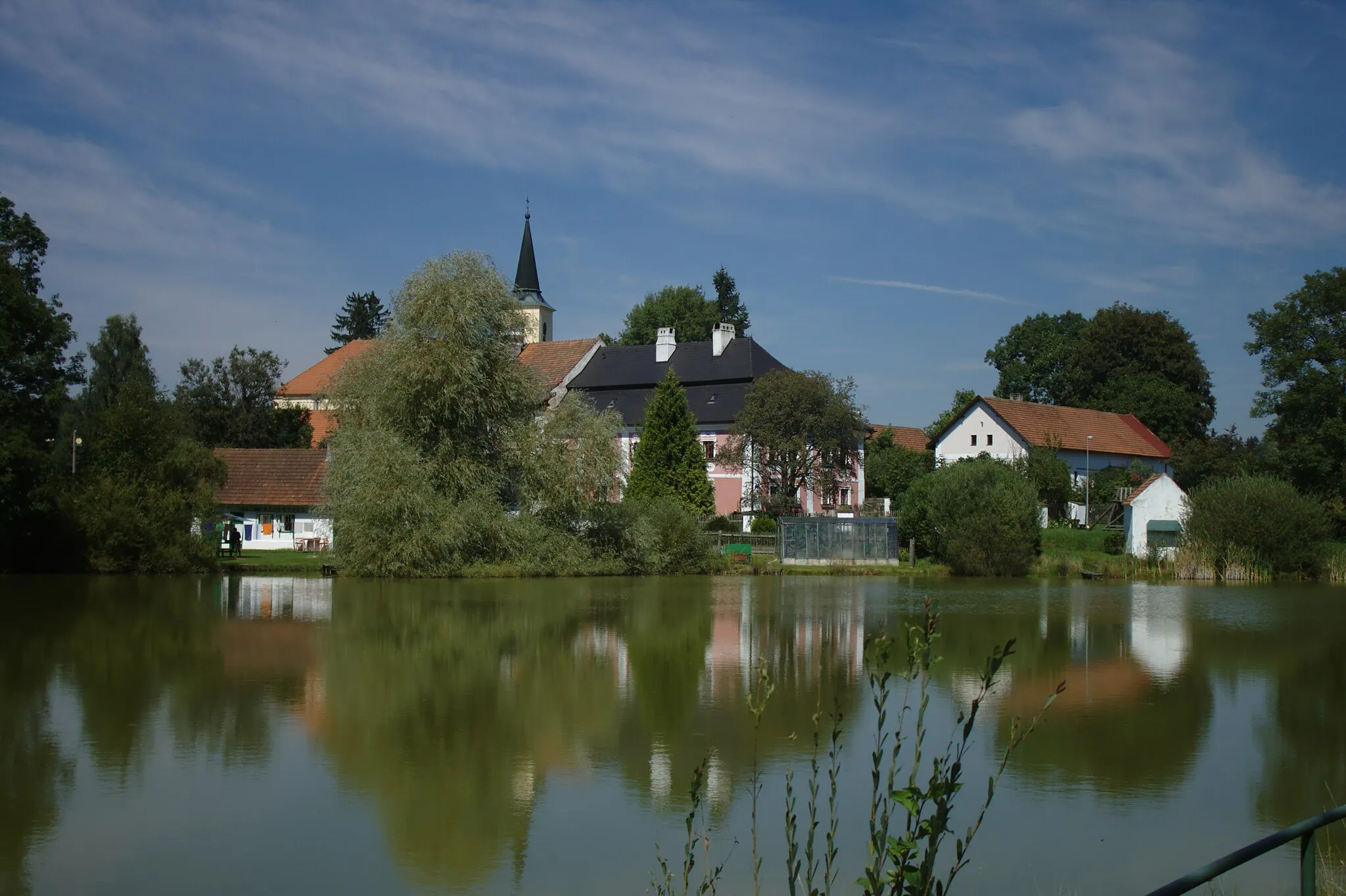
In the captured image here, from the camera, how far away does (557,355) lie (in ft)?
238

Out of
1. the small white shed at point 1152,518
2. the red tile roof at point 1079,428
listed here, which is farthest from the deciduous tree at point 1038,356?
the small white shed at point 1152,518

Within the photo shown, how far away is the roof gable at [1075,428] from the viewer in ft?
202

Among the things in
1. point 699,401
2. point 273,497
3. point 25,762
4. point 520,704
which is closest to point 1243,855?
point 25,762

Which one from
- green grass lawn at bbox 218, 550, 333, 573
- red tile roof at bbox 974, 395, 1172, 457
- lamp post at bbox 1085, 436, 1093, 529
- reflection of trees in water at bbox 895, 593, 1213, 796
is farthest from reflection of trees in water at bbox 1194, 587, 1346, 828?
red tile roof at bbox 974, 395, 1172, 457

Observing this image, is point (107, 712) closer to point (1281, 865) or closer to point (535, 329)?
point (1281, 865)

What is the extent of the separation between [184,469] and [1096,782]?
112 feet

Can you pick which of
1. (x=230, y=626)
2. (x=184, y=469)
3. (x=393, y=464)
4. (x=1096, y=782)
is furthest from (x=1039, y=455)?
(x=1096, y=782)

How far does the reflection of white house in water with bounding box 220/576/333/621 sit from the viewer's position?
24.2 m

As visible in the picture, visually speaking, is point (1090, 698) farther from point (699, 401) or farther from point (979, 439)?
point (699, 401)

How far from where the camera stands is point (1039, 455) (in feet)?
180

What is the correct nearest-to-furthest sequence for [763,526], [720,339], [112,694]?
[112,694]
[763,526]
[720,339]

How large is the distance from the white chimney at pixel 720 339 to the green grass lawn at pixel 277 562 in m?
29.9

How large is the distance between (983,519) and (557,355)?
3747 cm

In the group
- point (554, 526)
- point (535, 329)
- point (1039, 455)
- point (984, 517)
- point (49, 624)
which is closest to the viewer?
point (49, 624)
